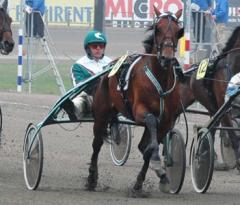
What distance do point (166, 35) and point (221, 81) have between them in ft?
7.53

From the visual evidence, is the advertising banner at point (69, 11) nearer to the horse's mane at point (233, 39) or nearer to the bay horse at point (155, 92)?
the horse's mane at point (233, 39)

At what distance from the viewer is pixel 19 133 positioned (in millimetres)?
15859

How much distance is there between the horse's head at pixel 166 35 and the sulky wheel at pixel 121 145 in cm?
287

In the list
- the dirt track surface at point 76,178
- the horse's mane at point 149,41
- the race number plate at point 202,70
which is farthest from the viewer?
the race number plate at point 202,70

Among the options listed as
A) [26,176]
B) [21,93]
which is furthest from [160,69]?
[21,93]

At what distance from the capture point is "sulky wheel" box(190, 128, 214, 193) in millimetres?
10469

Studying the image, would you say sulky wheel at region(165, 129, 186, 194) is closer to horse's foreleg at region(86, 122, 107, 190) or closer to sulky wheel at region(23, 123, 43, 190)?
horse's foreleg at region(86, 122, 107, 190)

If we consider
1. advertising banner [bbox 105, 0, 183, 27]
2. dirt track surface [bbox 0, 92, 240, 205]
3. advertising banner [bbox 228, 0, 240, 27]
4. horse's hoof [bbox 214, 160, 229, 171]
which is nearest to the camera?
dirt track surface [bbox 0, 92, 240, 205]

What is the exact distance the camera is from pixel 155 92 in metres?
10.1

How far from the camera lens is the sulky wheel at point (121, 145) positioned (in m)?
12.9

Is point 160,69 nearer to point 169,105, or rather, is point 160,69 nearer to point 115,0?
point 169,105

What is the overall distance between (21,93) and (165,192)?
11956mm

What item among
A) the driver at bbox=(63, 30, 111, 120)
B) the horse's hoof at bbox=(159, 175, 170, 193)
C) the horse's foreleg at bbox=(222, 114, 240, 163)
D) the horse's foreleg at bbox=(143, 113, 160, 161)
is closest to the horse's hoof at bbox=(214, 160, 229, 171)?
the horse's foreleg at bbox=(222, 114, 240, 163)

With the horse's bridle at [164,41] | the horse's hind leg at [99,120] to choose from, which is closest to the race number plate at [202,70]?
the horse's hind leg at [99,120]
